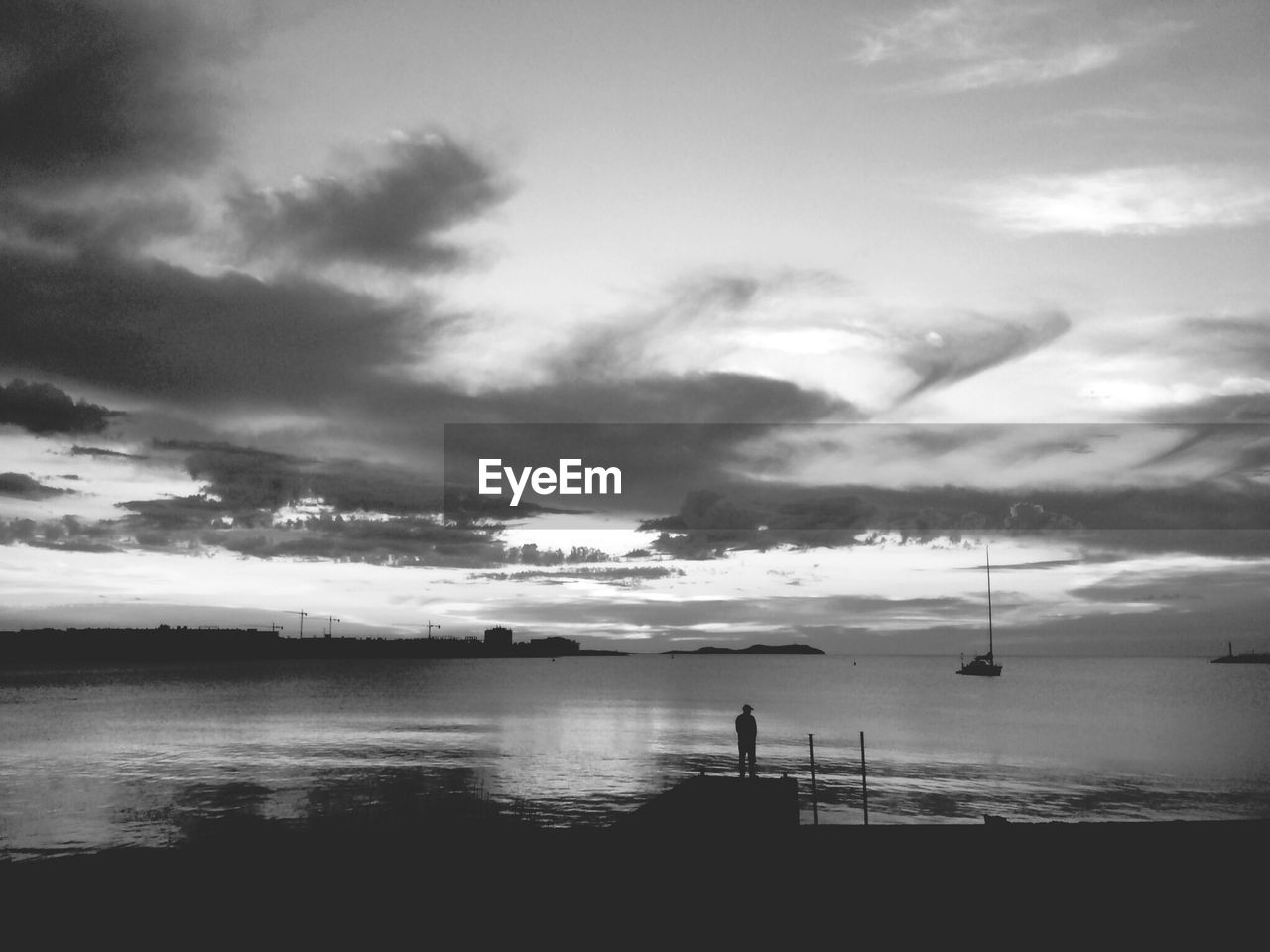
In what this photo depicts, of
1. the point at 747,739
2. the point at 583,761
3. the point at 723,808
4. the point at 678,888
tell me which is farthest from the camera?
the point at 583,761

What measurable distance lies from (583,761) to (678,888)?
4763cm

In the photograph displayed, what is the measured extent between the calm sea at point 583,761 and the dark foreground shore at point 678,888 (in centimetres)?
1590

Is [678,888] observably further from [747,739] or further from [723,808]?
[747,739]

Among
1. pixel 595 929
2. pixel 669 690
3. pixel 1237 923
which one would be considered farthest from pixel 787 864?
pixel 669 690

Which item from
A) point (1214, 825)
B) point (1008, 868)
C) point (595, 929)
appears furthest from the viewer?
point (1214, 825)

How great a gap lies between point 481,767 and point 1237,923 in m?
49.6

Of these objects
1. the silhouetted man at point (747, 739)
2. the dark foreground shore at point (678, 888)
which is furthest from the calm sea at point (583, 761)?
the dark foreground shore at point (678, 888)

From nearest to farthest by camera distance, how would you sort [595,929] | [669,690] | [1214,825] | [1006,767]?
1. [595,929]
2. [1214,825]
3. [1006,767]
4. [669,690]

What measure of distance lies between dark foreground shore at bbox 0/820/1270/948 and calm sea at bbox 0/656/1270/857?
52.2 feet

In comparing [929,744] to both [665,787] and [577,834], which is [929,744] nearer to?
[665,787]

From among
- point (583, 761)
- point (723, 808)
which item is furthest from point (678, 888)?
point (583, 761)

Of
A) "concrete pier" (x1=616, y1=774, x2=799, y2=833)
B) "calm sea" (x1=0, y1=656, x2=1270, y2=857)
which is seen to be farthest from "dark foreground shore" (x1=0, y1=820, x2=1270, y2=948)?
"calm sea" (x1=0, y1=656, x2=1270, y2=857)

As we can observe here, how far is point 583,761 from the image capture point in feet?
198

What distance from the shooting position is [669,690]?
165250 millimetres
